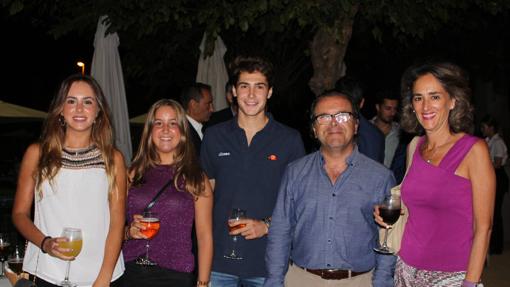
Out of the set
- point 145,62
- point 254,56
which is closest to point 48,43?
point 145,62

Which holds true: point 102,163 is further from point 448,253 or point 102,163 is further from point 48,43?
point 48,43

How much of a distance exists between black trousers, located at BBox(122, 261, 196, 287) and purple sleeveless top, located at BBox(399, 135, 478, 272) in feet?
4.59

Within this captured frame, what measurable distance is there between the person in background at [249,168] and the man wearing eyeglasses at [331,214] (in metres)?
0.27

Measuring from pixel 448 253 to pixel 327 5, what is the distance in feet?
15.8

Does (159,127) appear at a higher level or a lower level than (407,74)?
lower

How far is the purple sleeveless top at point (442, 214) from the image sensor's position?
3377 mm

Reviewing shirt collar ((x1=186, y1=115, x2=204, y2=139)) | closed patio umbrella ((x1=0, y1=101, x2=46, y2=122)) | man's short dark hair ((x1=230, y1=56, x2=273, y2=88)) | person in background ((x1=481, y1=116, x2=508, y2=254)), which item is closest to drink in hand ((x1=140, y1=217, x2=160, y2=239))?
man's short dark hair ((x1=230, y1=56, x2=273, y2=88))

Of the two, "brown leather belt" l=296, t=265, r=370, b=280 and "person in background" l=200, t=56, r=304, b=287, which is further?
"person in background" l=200, t=56, r=304, b=287

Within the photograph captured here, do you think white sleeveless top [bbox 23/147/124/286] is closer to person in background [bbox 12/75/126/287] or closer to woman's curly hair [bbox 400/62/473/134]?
person in background [bbox 12/75/126/287]

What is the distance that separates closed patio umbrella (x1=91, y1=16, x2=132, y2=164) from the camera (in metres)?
8.11

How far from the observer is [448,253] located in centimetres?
344

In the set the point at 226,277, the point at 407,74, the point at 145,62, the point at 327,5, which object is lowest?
the point at 226,277

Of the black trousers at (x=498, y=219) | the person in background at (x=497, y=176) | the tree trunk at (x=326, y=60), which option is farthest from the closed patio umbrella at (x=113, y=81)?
the black trousers at (x=498, y=219)

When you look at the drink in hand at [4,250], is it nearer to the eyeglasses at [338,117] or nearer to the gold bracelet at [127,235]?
the gold bracelet at [127,235]
